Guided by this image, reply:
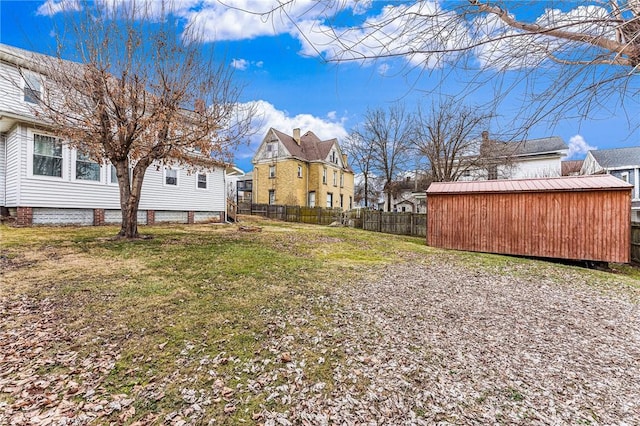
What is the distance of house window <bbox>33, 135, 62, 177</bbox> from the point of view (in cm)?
933

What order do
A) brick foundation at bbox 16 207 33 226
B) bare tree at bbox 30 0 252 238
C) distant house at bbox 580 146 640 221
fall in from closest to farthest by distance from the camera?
bare tree at bbox 30 0 252 238
brick foundation at bbox 16 207 33 226
distant house at bbox 580 146 640 221

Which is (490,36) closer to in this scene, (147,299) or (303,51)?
(303,51)

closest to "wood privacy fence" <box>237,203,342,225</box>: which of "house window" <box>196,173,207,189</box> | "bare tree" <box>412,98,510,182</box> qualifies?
"bare tree" <box>412,98,510,182</box>

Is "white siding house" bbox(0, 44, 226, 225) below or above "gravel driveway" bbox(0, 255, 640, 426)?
above

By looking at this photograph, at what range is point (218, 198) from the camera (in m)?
15.9

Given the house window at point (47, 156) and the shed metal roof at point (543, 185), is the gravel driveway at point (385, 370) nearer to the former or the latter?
the shed metal roof at point (543, 185)

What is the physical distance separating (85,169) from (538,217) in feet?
55.5

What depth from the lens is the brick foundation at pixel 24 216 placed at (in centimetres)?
910

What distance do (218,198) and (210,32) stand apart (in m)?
9.80

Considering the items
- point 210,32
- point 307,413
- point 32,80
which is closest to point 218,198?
point 32,80

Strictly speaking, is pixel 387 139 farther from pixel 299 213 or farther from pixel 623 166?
pixel 623 166

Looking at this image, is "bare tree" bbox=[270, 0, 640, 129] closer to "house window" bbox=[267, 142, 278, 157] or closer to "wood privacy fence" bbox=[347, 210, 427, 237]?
"wood privacy fence" bbox=[347, 210, 427, 237]

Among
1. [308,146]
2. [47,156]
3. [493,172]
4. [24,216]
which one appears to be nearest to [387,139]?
[493,172]

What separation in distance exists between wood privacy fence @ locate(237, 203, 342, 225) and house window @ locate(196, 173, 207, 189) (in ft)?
29.0
